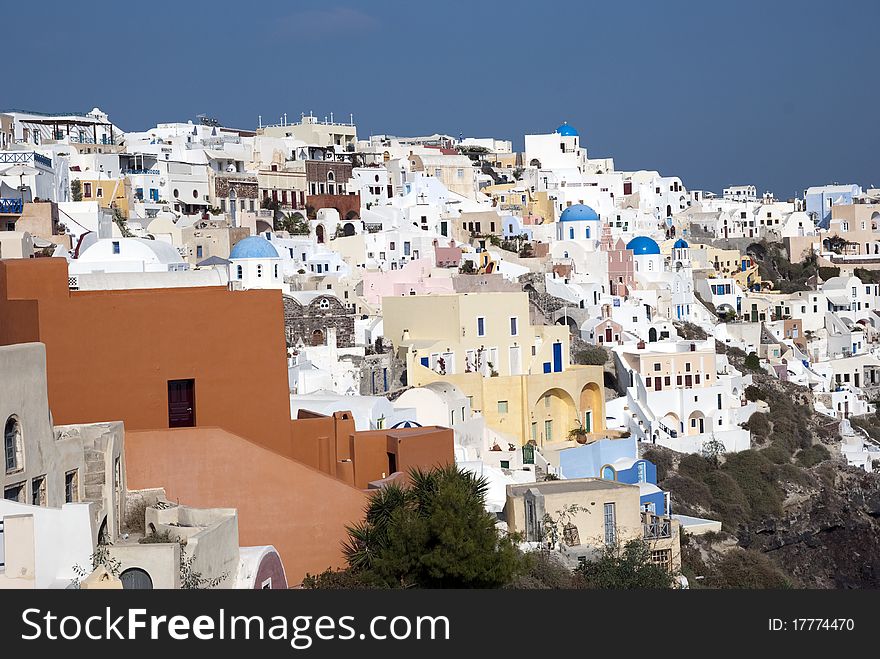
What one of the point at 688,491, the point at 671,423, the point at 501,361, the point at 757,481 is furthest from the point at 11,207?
the point at 757,481

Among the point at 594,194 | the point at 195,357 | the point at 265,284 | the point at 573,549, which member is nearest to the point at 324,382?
the point at 265,284

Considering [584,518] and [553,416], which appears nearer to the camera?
[584,518]

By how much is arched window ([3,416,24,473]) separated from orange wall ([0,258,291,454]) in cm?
339

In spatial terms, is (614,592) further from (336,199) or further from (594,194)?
(594,194)

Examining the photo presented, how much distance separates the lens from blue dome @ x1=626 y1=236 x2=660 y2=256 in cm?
5184

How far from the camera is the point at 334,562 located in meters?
17.3

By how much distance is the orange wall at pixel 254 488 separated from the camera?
1686 centimetres

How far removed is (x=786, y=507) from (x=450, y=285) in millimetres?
11803

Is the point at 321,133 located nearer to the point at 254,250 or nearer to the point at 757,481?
the point at 254,250

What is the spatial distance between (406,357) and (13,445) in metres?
21.0

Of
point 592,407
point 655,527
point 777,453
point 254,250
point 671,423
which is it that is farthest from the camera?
point 254,250

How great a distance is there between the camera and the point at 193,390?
17984 millimetres

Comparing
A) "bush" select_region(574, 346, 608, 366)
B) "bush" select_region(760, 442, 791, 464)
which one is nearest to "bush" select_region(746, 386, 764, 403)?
"bush" select_region(760, 442, 791, 464)

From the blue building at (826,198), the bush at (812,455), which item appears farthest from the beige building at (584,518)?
the blue building at (826,198)
